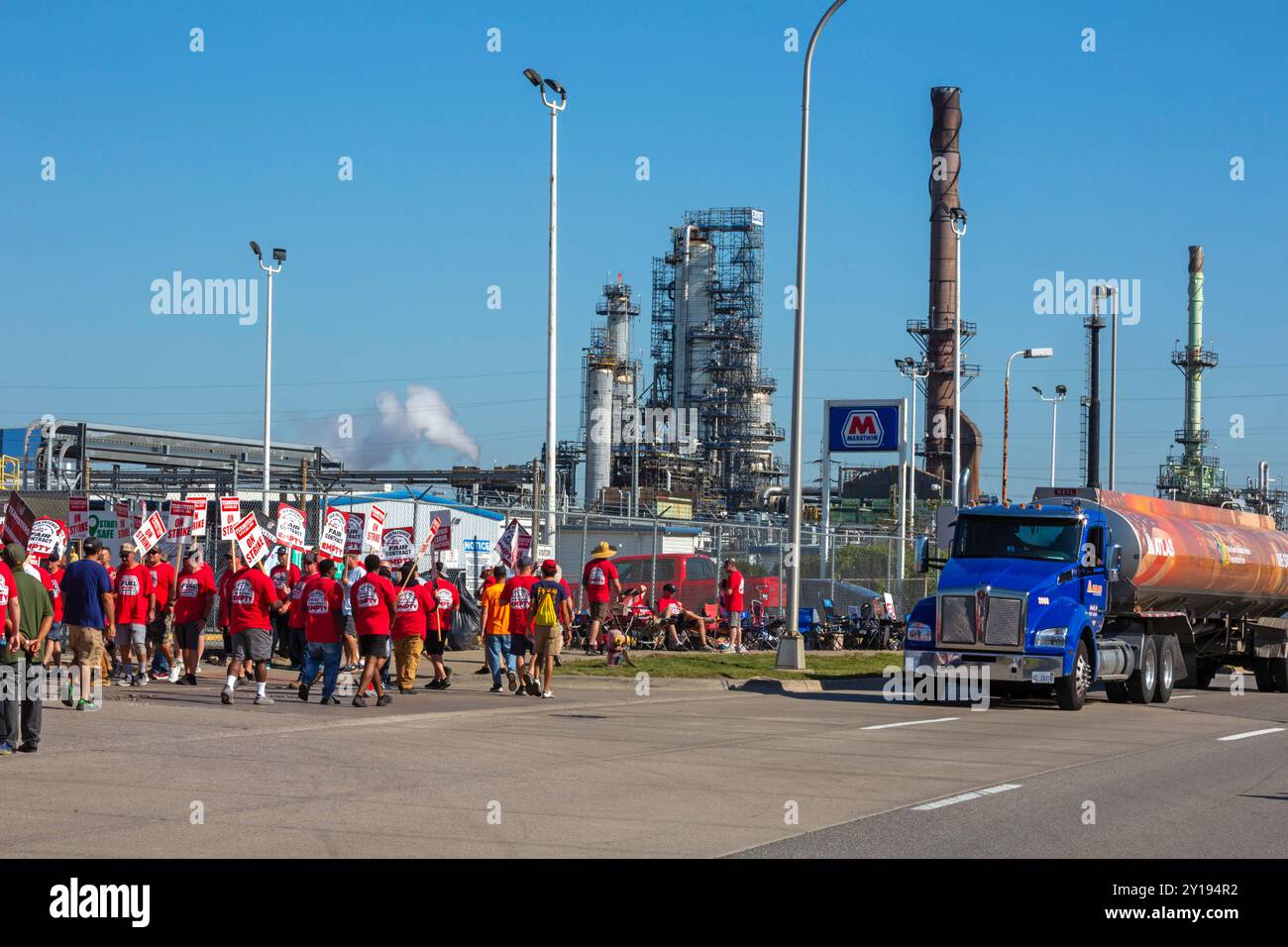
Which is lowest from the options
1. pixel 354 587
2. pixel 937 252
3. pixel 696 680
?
pixel 696 680

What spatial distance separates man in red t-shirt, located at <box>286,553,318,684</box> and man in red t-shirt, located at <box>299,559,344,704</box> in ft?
1.87

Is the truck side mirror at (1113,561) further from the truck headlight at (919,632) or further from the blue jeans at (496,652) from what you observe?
the blue jeans at (496,652)

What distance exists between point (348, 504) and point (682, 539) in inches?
564

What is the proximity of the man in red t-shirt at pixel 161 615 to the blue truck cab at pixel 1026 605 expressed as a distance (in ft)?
34.4

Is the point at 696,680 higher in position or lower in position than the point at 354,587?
lower

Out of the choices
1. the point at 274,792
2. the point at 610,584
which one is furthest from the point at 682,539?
the point at 274,792

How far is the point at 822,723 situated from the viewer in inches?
754

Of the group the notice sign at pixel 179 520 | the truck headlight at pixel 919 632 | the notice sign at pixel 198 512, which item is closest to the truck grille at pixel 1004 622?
the truck headlight at pixel 919 632

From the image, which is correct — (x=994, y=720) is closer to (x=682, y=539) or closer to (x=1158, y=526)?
(x=1158, y=526)

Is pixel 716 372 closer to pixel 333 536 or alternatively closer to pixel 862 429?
pixel 862 429

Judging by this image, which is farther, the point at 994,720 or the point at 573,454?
the point at 573,454

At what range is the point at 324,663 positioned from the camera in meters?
19.6

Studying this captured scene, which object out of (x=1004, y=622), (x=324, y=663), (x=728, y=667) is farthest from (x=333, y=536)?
(x=1004, y=622)
